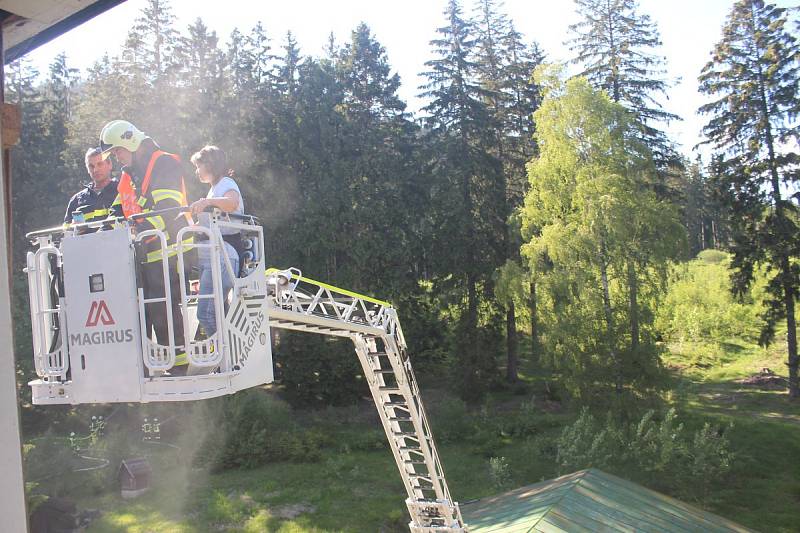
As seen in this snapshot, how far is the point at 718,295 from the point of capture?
3675 centimetres

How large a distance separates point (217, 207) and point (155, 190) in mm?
473

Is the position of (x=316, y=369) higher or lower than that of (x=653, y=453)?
higher

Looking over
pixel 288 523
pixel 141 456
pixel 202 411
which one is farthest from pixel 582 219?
pixel 141 456

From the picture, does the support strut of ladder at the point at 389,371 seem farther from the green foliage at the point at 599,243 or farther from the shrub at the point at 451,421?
the shrub at the point at 451,421

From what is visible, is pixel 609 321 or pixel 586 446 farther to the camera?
pixel 609 321

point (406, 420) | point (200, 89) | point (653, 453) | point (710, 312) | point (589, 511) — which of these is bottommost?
point (653, 453)

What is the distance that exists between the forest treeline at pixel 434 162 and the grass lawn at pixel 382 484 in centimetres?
312

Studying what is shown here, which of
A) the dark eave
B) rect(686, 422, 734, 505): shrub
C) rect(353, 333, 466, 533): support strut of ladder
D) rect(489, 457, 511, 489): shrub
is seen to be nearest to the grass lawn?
rect(489, 457, 511, 489): shrub

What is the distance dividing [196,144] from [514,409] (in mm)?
15730

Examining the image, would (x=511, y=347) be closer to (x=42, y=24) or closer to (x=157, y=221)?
(x=157, y=221)

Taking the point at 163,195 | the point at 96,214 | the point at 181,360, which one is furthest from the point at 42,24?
the point at 96,214

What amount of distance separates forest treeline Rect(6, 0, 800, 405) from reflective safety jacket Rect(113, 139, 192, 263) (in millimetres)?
16918

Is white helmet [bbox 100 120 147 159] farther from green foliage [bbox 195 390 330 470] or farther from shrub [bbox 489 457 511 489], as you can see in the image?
green foliage [bbox 195 390 330 470]

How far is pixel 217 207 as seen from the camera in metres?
5.09
